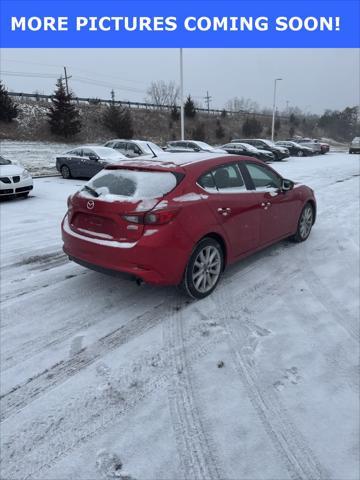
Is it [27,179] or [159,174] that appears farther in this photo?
[27,179]

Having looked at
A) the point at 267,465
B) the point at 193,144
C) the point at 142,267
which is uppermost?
the point at 193,144

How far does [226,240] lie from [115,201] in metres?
1.41

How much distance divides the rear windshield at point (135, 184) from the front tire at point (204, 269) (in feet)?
2.44

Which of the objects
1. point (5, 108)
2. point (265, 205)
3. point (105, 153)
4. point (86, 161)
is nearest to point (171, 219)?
point (265, 205)

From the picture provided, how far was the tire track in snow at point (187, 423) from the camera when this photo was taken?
86.7 inches

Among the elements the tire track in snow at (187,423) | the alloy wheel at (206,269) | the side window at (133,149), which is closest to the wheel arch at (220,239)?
the alloy wheel at (206,269)

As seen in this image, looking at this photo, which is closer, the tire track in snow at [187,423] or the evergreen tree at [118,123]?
the tire track in snow at [187,423]

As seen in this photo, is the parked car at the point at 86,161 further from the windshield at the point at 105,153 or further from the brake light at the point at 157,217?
the brake light at the point at 157,217

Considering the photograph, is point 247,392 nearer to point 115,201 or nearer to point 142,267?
point 142,267

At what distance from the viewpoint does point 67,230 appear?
448cm

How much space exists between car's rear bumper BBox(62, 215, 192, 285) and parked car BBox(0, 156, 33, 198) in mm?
7283

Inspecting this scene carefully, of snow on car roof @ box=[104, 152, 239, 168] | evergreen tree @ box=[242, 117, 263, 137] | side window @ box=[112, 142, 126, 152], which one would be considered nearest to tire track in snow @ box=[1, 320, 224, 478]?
snow on car roof @ box=[104, 152, 239, 168]

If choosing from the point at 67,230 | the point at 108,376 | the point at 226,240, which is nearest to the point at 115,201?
the point at 67,230

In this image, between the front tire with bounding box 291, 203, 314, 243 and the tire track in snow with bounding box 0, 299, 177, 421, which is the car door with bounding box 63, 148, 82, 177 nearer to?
the front tire with bounding box 291, 203, 314, 243
